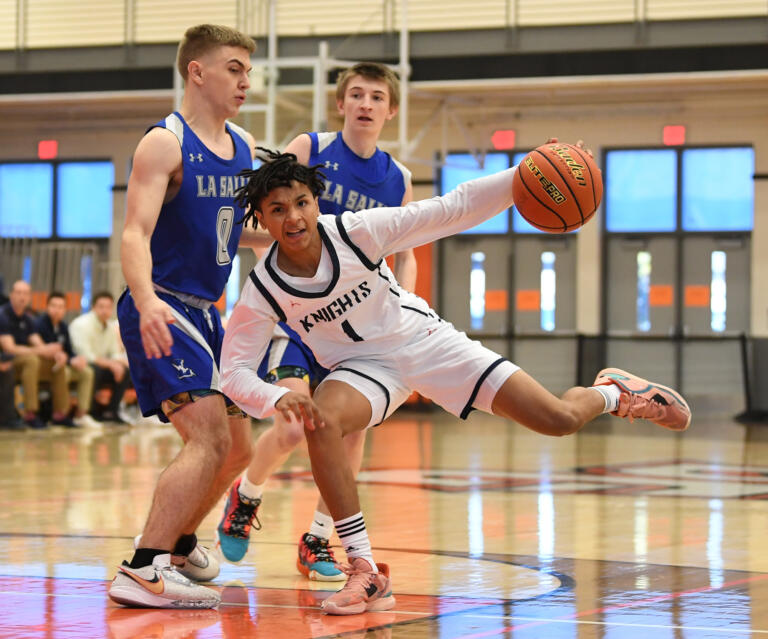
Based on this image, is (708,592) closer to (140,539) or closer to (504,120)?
(140,539)

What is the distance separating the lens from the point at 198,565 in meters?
4.60

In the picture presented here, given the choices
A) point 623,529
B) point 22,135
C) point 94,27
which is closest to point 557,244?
point 94,27

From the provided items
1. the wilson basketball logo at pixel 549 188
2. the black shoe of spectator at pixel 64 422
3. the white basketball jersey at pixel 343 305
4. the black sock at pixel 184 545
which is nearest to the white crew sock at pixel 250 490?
the black sock at pixel 184 545

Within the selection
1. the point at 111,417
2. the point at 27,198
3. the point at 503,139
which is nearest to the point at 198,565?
the point at 111,417

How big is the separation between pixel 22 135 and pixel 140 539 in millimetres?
16980

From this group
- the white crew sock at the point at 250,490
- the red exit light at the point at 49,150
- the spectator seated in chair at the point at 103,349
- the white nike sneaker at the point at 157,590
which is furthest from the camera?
the red exit light at the point at 49,150

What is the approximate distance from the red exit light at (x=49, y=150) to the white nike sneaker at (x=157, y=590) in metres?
16.6

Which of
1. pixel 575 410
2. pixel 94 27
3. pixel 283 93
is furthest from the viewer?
pixel 94 27

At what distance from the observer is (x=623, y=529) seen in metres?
6.01

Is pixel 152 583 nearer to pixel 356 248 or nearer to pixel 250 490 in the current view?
pixel 250 490

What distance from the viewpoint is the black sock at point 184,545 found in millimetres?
4527

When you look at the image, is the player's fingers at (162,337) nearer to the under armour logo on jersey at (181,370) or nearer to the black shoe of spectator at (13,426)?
the under armour logo on jersey at (181,370)

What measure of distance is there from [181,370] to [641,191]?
1436 cm

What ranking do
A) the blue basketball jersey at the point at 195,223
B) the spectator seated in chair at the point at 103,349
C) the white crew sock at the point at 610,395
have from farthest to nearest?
the spectator seated in chair at the point at 103,349 → the white crew sock at the point at 610,395 → the blue basketball jersey at the point at 195,223
